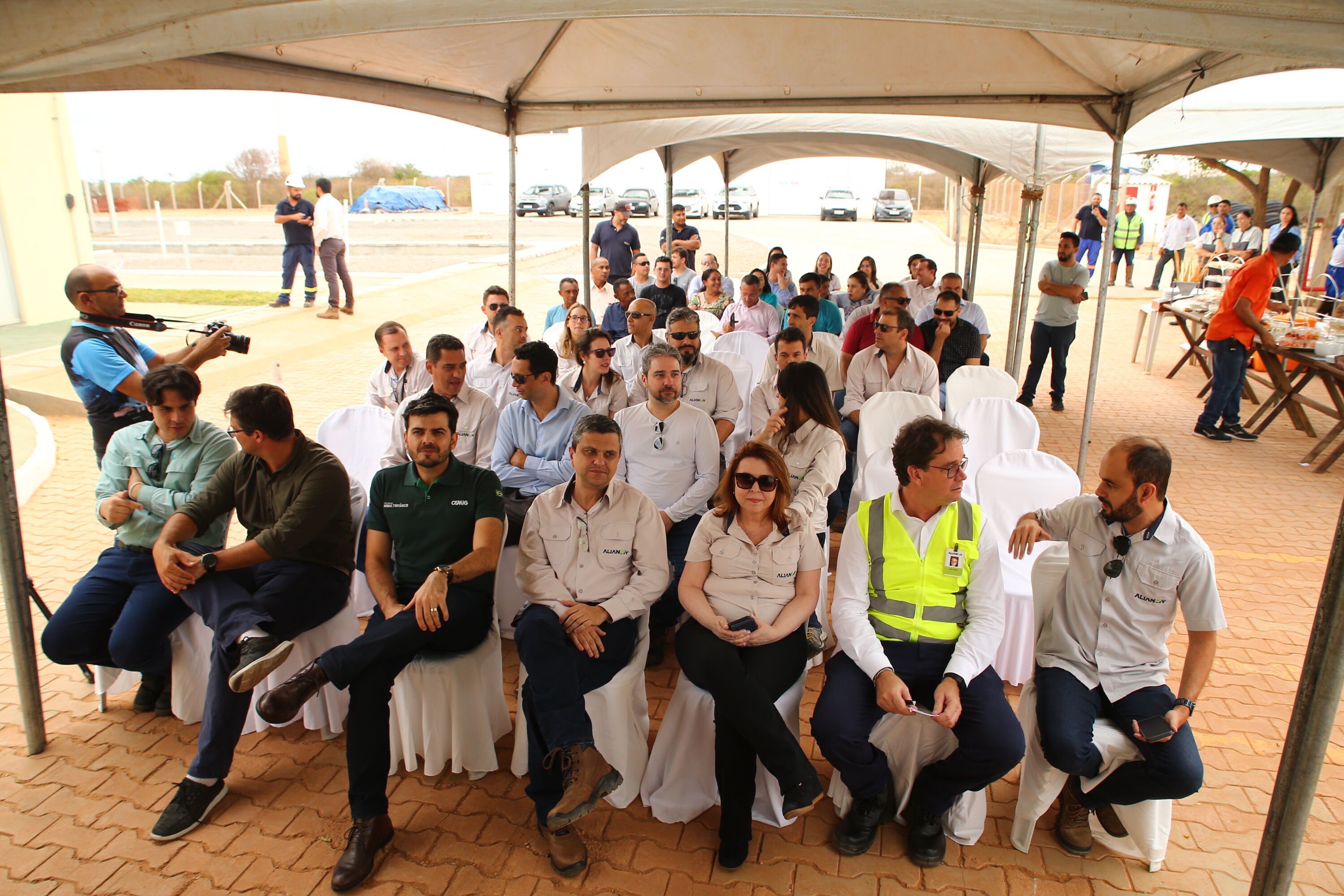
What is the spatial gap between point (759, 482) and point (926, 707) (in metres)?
0.92

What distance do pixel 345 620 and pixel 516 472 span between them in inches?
43.9

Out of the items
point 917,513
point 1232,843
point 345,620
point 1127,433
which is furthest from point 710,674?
point 1127,433

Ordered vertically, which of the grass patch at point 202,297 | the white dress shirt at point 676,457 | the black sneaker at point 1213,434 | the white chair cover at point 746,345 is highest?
the white chair cover at point 746,345

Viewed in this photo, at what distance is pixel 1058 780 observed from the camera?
2.61 metres

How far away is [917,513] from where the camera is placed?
278cm

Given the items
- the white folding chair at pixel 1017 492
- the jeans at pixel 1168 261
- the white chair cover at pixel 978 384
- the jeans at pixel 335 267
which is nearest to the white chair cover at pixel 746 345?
the white chair cover at pixel 978 384

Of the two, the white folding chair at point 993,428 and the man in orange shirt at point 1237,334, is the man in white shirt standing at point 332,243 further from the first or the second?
the man in orange shirt at point 1237,334

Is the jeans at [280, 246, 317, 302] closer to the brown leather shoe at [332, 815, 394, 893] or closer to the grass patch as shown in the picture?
the grass patch

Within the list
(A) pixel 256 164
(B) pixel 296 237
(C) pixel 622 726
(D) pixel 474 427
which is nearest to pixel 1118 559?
(C) pixel 622 726

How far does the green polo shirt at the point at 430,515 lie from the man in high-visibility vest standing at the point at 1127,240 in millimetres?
16235

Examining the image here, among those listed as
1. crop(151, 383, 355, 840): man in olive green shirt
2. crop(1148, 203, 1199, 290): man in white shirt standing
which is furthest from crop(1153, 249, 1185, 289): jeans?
crop(151, 383, 355, 840): man in olive green shirt

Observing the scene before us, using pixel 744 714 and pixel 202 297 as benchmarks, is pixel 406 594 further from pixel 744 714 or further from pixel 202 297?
pixel 202 297

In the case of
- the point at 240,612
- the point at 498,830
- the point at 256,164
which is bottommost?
the point at 498,830

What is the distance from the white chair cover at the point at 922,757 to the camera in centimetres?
265
